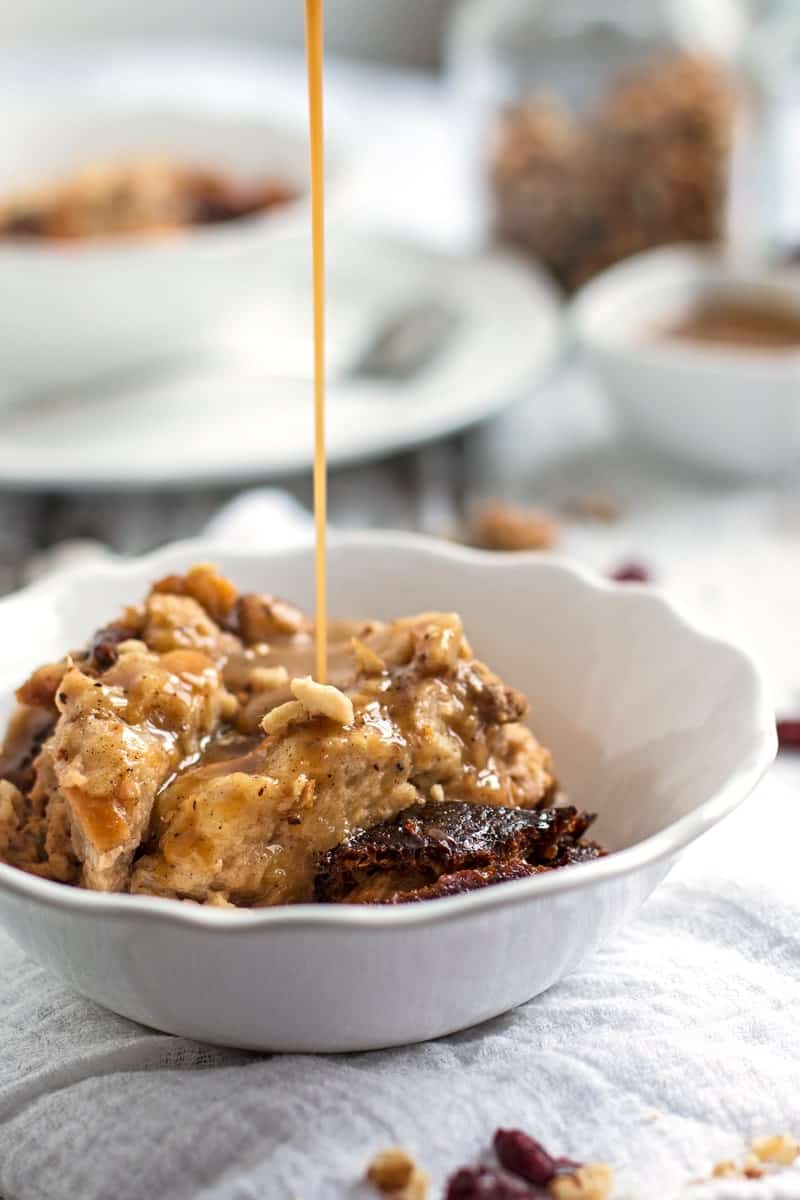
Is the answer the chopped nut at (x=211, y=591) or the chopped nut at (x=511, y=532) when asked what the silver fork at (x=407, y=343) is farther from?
the chopped nut at (x=211, y=591)

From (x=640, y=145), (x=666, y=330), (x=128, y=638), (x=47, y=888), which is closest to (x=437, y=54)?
(x=640, y=145)

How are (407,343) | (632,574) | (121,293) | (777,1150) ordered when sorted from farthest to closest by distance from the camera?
(407,343)
(121,293)
(632,574)
(777,1150)

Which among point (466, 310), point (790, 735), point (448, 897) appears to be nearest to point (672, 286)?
point (466, 310)

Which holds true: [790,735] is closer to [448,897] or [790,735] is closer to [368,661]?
[368,661]

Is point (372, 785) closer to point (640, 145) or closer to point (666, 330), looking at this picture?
point (666, 330)

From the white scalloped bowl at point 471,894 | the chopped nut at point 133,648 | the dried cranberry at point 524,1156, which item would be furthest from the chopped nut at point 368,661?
the dried cranberry at point 524,1156

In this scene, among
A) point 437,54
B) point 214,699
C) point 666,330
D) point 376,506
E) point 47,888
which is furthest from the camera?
point 437,54
